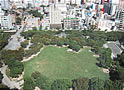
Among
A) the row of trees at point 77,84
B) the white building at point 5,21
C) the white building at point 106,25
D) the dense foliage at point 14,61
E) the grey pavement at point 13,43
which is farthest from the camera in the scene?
the white building at point 106,25

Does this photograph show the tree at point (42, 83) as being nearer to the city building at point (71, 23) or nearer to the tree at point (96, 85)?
the tree at point (96, 85)

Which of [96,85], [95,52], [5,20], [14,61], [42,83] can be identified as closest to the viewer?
[96,85]

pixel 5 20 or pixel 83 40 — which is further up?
pixel 5 20


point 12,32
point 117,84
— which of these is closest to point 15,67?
point 117,84

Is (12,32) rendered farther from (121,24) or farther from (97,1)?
(97,1)

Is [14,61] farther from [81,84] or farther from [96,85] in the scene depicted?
[96,85]

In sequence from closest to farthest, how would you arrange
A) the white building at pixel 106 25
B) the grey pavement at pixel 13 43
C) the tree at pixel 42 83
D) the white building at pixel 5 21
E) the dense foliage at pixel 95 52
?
the dense foliage at pixel 95 52 < the tree at pixel 42 83 < the grey pavement at pixel 13 43 < the white building at pixel 5 21 < the white building at pixel 106 25

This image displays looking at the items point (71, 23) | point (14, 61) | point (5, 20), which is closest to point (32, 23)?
point (5, 20)

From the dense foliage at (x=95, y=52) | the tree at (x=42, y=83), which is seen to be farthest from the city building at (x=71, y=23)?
the tree at (x=42, y=83)

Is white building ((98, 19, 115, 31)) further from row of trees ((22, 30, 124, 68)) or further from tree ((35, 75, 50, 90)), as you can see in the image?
tree ((35, 75, 50, 90))

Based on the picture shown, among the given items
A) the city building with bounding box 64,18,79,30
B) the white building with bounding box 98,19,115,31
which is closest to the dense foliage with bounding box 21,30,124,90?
the city building with bounding box 64,18,79,30
